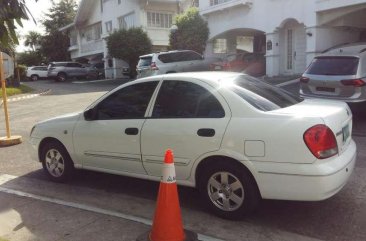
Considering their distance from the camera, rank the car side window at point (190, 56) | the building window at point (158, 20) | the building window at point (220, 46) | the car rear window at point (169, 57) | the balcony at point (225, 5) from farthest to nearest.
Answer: the building window at point (158, 20)
the building window at point (220, 46)
the car side window at point (190, 56)
the balcony at point (225, 5)
the car rear window at point (169, 57)

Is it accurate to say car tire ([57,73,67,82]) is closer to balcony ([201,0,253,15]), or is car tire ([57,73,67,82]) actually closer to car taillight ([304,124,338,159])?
balcony ([201,0,253,15])

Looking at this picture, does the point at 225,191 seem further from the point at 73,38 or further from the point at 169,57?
the point at 73,38

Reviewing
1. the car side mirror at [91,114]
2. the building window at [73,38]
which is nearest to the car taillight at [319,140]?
the car side mirror at [91,114]

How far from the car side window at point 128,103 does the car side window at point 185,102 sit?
201 mm

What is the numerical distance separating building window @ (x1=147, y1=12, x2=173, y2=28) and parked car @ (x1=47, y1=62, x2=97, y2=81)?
25.9 feet

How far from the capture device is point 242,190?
434 cm

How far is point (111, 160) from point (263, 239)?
2.29 m

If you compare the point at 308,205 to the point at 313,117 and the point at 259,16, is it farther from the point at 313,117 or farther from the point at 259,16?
the point at 259,16

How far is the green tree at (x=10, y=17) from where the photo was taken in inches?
123

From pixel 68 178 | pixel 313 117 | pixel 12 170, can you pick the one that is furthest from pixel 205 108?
pixel 12 170

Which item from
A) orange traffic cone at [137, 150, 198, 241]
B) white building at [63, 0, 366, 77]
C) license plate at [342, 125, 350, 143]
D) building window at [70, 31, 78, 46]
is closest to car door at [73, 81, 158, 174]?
orange traffic cone at [137, 150, 198, 241]

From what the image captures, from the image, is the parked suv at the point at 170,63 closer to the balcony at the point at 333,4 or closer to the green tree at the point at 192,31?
the green tree at the point at 192,31

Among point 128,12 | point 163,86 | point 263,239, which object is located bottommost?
point 263,239

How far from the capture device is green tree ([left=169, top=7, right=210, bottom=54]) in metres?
23.5
